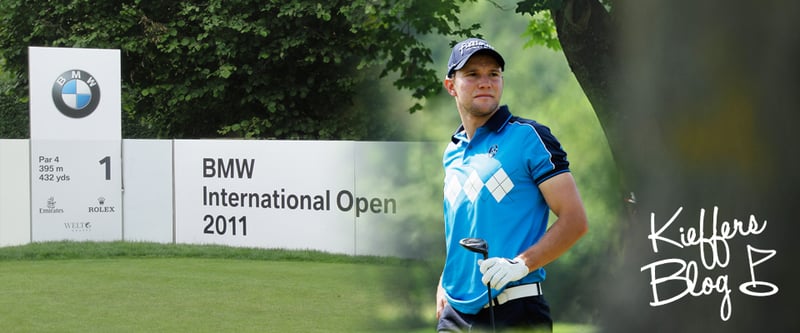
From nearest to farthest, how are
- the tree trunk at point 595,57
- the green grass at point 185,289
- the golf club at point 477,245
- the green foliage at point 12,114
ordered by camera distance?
the golf club at point 477,245, the tree trunk at point 595,57, the green grass at point 185,289, the green foliage at point 12,114

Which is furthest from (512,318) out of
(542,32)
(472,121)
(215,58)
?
(215,58)

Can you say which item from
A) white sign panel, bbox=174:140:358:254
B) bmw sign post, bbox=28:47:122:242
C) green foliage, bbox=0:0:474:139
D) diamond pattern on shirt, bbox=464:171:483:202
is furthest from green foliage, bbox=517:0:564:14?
green foliage, bbox=0:0:474:139

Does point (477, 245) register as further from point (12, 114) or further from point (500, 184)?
point (12, 114)

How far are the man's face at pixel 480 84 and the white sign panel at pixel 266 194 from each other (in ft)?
23.4

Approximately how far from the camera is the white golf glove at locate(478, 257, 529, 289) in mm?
2971

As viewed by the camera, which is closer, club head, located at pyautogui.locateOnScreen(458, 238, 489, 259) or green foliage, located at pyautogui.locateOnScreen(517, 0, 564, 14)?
club head, located at pyautogui.locateOnScreen(458, 238, 489, 259)

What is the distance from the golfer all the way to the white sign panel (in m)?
7.05

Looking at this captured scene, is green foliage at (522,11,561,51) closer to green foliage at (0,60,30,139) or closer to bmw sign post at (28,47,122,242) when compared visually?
bmw sign post at (28,47,122,242)

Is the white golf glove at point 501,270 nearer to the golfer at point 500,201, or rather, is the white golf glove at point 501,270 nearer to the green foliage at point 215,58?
the golfer at point 500,201

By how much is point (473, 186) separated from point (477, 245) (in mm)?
180

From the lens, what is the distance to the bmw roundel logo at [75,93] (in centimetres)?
1178

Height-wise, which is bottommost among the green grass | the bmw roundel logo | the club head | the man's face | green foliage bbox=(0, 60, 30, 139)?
the green grass

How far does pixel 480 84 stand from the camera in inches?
119

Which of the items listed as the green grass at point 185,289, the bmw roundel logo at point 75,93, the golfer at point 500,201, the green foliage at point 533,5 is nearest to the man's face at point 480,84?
the golfer at point 500,201
